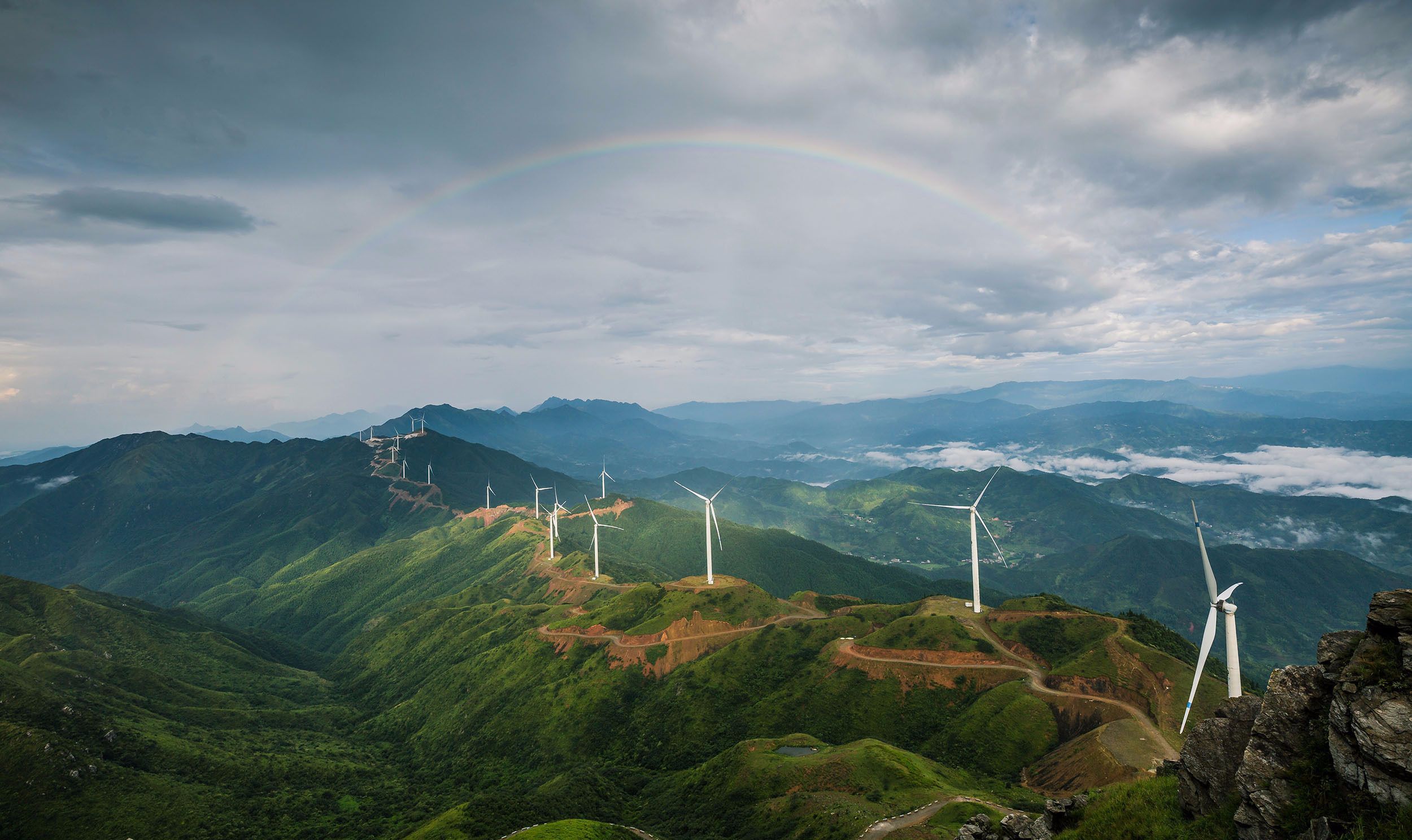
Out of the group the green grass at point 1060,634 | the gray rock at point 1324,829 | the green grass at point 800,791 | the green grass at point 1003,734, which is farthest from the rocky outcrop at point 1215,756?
the green grass at point 1060,634

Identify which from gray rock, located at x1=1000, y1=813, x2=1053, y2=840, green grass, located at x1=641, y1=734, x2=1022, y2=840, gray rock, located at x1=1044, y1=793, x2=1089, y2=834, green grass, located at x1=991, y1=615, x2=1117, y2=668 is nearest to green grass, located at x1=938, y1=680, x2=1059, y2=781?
green grass, located at x1=641, y1=734, x2=1022, y2=840

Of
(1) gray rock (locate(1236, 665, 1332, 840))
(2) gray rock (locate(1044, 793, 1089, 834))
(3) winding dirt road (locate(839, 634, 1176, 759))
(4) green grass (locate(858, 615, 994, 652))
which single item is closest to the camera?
(1) gray rock (locate(1236, 665, 1332, 840))

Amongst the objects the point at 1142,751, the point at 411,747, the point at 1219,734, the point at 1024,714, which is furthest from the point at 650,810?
the point at 1219,734

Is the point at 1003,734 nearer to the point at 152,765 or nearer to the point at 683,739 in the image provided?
the point at 683,739

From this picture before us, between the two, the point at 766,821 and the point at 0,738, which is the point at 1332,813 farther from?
the point at 0,738

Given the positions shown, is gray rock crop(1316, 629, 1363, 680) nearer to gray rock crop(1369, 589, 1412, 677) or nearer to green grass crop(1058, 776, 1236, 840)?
gray rock crop(1369, 589, 1412, 677)

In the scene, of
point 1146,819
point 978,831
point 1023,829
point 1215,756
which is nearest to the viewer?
point 1215,756

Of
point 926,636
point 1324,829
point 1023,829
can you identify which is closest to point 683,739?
point 926,636
